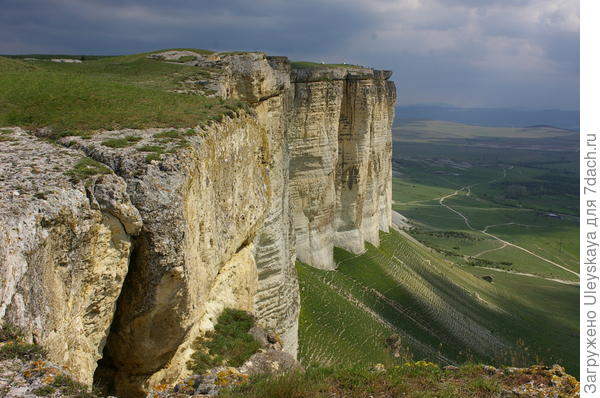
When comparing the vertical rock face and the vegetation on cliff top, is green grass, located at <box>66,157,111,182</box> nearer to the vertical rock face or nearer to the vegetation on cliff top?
the vegetation on cliff top

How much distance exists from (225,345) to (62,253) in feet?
18.1

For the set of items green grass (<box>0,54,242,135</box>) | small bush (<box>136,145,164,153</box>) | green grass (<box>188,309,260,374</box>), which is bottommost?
green grass (<box>188,309,260,374</box>)

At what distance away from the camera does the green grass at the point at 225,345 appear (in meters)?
11.0

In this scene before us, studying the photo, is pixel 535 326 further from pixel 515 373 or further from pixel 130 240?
pixel 130 240

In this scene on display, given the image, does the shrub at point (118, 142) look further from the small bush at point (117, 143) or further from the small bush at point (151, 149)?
the small bush at point (151, 149)

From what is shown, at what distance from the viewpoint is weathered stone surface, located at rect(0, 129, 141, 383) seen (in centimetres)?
628

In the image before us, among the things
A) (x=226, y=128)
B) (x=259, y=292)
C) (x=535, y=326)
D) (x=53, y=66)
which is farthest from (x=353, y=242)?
(x=226, y=128)

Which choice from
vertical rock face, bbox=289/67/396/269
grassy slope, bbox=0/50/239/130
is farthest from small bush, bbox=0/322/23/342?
vertical rock face, bbox=289/67/396/269

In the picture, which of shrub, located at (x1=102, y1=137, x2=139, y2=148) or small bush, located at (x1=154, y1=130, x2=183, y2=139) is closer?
shrub, located at (x1=102, y1=137, x2=139, y2=148)

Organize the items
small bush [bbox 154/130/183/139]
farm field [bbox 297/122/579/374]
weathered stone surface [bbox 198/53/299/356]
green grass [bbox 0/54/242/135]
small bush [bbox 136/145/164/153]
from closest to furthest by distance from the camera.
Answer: small bush [bbox 136/145/164/153], small bush [bbox 154/130/183/139], green grass [bbox 0/54/242/135], weathered stone surface [bbox 198/53/299/356], farm field [bbox 297/122/579/374]

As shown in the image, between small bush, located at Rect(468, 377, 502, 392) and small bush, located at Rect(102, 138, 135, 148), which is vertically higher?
small bush, located at Rect(102, 138, 135, 148)

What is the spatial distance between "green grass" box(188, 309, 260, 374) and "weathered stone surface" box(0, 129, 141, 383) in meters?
2.94

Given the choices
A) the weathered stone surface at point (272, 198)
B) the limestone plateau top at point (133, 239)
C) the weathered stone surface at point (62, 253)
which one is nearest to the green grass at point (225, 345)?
the limestone plateau top at point (133, 239)

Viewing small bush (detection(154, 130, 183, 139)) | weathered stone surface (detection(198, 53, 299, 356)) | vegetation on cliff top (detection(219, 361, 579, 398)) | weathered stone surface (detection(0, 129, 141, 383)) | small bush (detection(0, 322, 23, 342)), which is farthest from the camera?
weathered stone surface (detection(198, 53, 299, 356))
